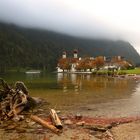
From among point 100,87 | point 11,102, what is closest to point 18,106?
point 11,102

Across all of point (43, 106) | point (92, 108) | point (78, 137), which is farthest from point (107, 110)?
point (78, 137)

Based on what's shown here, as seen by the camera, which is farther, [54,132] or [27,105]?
[27,105]

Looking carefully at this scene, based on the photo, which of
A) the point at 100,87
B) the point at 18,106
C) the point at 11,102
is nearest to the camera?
the point at 18,106

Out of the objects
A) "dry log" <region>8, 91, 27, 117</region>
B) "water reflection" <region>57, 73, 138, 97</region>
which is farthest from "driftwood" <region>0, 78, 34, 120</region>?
"water reflection" <region>57, 73, 138, 97</region>

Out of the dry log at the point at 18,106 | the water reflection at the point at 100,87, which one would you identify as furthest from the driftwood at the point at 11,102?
the water reflection at the point at 100,87

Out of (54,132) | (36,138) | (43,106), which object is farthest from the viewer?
(43,106)

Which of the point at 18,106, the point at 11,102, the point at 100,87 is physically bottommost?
the point at 100,87

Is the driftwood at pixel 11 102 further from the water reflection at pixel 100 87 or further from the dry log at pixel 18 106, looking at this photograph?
the water reflection at pixel 100 87

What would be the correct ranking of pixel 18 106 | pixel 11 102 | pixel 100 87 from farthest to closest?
pixel 100 87, pixel 11 102, pixel 18 106

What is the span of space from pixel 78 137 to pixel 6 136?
15.8 ft

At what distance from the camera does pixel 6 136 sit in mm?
22344

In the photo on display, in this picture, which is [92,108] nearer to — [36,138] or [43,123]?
[43,123]

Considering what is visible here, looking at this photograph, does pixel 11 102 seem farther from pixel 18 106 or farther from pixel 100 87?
pixel 100 87

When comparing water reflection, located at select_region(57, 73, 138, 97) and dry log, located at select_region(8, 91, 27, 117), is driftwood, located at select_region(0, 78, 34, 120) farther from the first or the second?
water reflection, located at select_region(57, 73, 138, 97)
